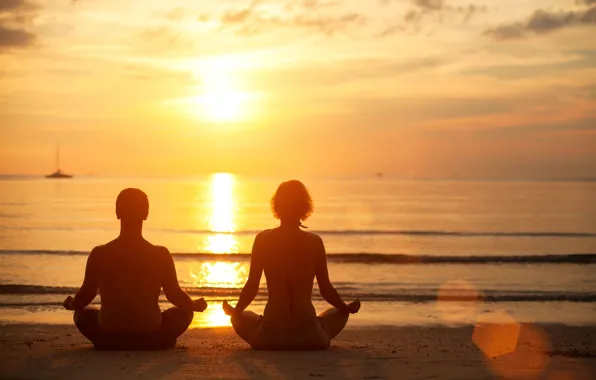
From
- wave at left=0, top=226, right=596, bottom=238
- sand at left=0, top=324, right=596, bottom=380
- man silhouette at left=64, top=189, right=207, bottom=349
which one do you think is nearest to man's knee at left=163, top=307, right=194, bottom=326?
man silhouette at left=64, top=189, right=207, bottom=349

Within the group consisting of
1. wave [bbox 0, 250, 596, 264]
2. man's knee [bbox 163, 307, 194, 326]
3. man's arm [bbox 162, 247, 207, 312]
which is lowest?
wave [bbox 0, 250, 596, 264]

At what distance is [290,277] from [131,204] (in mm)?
1668

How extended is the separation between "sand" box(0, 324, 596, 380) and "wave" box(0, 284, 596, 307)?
5.42 meters

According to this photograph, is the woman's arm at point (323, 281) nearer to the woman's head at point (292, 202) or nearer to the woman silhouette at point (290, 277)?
the woman silhouette at point (290, 277)

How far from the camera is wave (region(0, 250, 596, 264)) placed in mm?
24219

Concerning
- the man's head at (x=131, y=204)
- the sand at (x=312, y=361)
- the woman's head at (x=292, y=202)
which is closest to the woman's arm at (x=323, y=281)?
the woman's head at (x=292, y=202)

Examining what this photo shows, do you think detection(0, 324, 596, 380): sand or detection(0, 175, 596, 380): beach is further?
detection(0, 175, 596, 380): beach

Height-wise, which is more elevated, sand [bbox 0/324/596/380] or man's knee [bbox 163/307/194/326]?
man's knee [bbox 163/307/194/326]

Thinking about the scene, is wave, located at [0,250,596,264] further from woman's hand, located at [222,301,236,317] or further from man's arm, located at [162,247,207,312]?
man's arm, located at [162,247,207,312]

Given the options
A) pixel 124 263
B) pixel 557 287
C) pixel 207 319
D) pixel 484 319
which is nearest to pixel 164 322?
pixel 124 263

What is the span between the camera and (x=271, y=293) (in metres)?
7.50

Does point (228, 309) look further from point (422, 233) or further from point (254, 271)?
point (422, 233)

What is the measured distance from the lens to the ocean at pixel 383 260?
13852 mm

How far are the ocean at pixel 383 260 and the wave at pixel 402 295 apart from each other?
0.02 m
